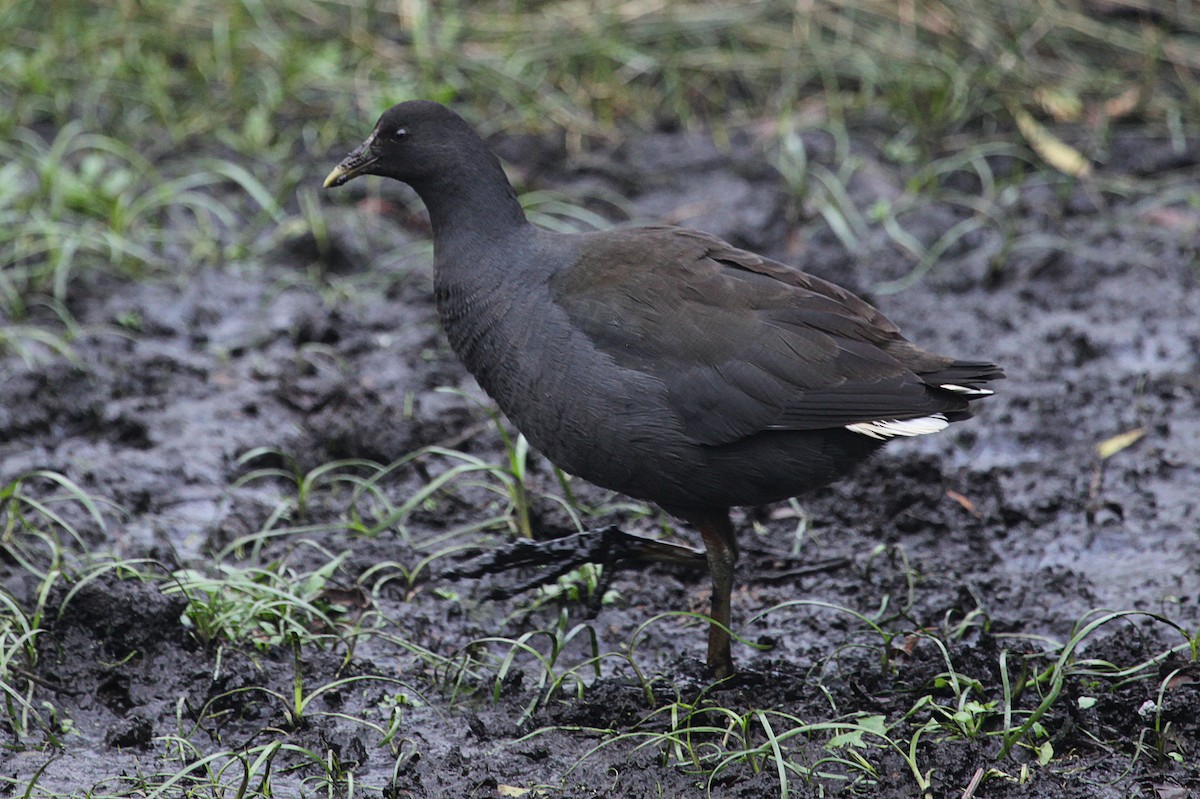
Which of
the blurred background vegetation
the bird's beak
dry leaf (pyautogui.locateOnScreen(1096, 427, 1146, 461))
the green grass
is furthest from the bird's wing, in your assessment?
the blurred background vegetation

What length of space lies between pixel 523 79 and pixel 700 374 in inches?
156

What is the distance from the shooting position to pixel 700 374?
147 inches

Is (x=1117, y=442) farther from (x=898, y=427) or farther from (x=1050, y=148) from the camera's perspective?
(x=1050, y=148)

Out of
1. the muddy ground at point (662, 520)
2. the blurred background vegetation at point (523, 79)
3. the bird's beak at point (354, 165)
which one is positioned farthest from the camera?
the blurred background vegetation at point (523, 79)

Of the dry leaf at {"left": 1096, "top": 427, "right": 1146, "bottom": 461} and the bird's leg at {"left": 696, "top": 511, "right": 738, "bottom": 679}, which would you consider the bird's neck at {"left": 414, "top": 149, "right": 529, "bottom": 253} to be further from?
the dry leaf at {"left": 1096, "top": 427, "right": 1146, "bottom": 461}

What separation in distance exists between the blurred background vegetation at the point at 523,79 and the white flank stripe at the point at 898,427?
3.38m

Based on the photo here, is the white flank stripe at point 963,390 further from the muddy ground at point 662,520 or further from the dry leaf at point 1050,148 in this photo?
the dry leaf at point 1050,148

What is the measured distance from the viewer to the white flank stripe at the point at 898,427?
12.1 ft

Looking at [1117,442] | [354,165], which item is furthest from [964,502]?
[354,165]

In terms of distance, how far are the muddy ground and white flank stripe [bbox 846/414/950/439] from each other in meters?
0.61

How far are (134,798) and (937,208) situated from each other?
4.68m

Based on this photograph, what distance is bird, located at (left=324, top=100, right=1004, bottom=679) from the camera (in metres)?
3.71

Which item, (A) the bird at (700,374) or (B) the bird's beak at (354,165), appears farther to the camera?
(B) the bird's beak at (354,165)

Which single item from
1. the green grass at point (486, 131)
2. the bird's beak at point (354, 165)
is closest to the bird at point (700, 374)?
the green grass at point (486, 131)
